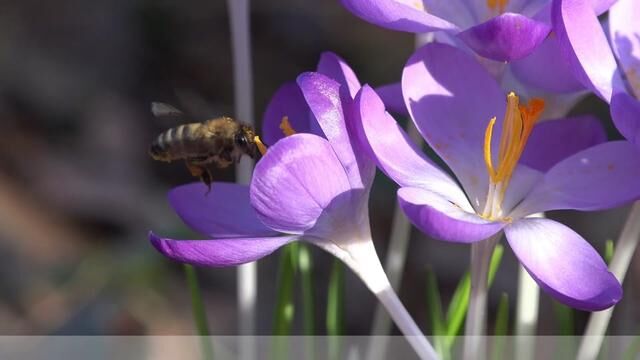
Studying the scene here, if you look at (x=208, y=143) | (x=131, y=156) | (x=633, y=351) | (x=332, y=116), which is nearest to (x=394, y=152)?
(x=332, y=116)

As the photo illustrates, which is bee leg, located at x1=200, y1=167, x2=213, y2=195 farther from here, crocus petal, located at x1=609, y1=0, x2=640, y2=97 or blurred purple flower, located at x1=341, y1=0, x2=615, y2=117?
crocus petal, located at x1=609, y1=0, x2=640, y2=97

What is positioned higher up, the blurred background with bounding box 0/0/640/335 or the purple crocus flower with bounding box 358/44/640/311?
the purple crocus flower with bounding box 358/44/640/311

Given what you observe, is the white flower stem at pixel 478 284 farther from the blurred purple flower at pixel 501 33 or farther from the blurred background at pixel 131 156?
the blurred background at pixel 131 156

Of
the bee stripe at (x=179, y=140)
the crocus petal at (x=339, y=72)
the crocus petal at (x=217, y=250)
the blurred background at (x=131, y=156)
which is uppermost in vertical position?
the crocus petal at (x=339, y=72)

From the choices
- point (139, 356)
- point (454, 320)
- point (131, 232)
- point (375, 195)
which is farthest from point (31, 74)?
point (454, 320)

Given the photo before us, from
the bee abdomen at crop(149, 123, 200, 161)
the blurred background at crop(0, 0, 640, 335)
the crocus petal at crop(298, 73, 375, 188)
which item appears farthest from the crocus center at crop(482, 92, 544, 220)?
the blurred background at crop(0, 0, 640, 335)

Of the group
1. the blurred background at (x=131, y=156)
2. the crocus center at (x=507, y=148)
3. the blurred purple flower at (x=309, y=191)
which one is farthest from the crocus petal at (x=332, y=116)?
the blurred background at (x=131, y=156)

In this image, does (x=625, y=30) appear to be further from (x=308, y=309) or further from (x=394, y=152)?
(x=308, y=309)
